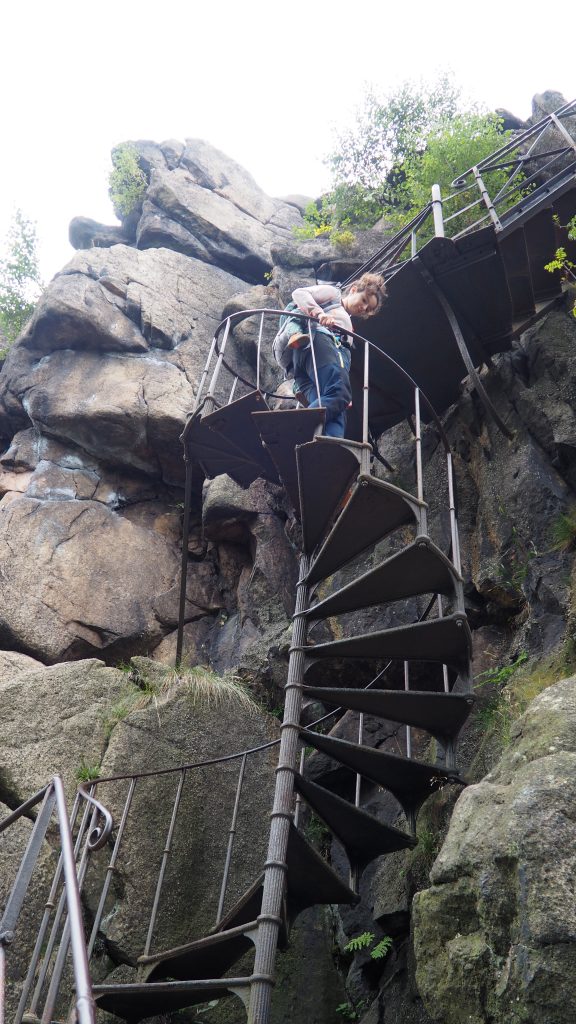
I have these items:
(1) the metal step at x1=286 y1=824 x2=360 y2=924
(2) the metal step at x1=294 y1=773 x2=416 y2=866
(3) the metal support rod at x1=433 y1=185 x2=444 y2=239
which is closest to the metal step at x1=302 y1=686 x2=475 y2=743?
(2) the metal step at x1=294 y1=773 x2=416 y2=866

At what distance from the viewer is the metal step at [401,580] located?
4.91 meters

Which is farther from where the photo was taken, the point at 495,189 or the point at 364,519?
the point at 495,189

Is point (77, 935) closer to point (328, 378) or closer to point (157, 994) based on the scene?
point (157, 994)

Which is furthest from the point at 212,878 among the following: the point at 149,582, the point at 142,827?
the point at 149,582

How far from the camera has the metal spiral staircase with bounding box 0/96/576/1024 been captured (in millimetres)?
4438

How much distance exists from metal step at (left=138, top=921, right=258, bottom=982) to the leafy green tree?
367 inches

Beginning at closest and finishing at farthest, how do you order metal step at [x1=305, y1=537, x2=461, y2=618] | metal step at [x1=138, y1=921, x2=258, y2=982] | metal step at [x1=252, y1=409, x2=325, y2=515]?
metal step at [x1=138, y1=921, x2=258, y2=982]
metal step at [x1=305, y1=537, x2=461, y2=618]
metal step at [x1=252, y1=409, x2=325, y2=515]

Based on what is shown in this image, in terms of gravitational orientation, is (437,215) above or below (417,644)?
above

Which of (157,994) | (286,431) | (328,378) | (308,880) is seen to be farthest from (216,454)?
(157,994)

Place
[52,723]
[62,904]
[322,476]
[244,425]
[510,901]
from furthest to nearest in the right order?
[244,425], [52,723], [322,476], [62,904], [510,901]

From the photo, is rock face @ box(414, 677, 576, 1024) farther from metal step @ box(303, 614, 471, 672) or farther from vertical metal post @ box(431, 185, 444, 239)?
vertical metal post @ box(431, 185, 444, 239)

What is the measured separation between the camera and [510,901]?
308 centimetres

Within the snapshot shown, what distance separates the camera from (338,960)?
5.16m

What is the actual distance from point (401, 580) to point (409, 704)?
2.57 ft
